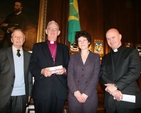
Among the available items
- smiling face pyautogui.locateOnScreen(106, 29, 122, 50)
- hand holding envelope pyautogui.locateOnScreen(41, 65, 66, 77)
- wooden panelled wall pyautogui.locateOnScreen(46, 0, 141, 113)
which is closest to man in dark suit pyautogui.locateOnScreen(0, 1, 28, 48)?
wooden panelled wall pyautogui.locateOnScreen(46, 0, 141, 113)

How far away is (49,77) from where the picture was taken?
210 cm

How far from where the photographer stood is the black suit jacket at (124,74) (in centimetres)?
189

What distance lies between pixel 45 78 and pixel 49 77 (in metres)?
0.06

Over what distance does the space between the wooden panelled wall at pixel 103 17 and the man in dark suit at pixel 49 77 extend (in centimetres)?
200

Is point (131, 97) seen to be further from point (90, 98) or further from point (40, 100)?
point (40, 100)

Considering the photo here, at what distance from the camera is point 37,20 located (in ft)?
13.2

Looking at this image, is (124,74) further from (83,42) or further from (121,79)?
(83,42)

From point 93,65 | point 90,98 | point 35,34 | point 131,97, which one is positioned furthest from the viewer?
point 35,34

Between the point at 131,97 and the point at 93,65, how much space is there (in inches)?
27.5

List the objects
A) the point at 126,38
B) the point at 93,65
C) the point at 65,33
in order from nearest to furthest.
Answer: the point at 93,65
the point at 65,33
the point at 126,38

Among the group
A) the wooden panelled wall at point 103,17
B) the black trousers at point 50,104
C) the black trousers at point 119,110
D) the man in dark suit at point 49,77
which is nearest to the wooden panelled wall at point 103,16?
the wooden panelled wall at point 103,17

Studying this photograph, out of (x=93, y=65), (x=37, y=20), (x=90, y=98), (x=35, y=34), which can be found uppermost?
(x=37, y=20)

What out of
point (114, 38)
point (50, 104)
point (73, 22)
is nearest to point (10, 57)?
point (50, 104)

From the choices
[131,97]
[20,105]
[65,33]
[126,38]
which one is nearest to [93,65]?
[131,97]
